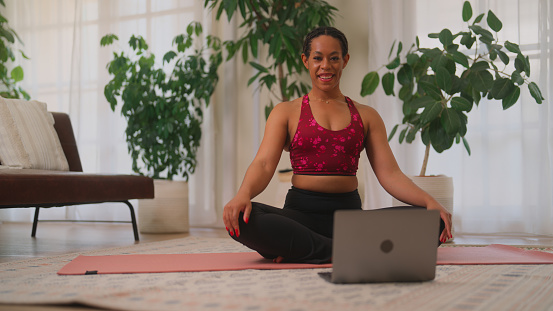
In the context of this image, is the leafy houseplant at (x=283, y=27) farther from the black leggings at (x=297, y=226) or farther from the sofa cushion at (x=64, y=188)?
the black leggings at (x=297, y=226)

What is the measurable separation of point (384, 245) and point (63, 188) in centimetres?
179

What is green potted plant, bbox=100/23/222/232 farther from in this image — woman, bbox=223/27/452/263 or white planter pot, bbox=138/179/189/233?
woman, bbox=223/27/452/263

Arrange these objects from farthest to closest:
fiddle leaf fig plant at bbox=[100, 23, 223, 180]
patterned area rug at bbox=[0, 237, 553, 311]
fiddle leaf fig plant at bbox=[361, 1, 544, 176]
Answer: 1. fiddle leaf fig plant at bbox=[100, 23, 223, 180]
2. fiddle leaf fig plant at bbox=[361, 1, 544, 176]
3. patterned area rug at bbox=[0, 237, 553, 311]

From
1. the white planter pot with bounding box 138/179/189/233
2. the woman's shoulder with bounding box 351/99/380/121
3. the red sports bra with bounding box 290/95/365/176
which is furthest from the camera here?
the white planter pot with bounding box 138/179/189/233

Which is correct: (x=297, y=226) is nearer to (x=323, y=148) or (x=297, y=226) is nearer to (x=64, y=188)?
(x=323, y=148)

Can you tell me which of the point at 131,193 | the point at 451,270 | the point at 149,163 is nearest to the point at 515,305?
the point at 451,270

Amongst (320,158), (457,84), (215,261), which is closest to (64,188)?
(215,261)

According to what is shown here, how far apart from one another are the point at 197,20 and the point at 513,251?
2951 mm

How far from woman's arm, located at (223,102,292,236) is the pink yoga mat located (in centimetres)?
21

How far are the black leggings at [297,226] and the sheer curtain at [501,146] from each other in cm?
178

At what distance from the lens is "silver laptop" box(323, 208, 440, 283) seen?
1506mm

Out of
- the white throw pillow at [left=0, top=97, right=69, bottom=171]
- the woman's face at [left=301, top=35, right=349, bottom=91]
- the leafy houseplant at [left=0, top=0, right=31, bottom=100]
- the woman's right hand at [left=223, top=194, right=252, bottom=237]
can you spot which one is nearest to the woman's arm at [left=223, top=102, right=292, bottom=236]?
the woman's right hand at [left=223, top=194, right=252, bottom=237]

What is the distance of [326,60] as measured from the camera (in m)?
2.07

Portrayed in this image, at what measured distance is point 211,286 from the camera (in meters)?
1.57
